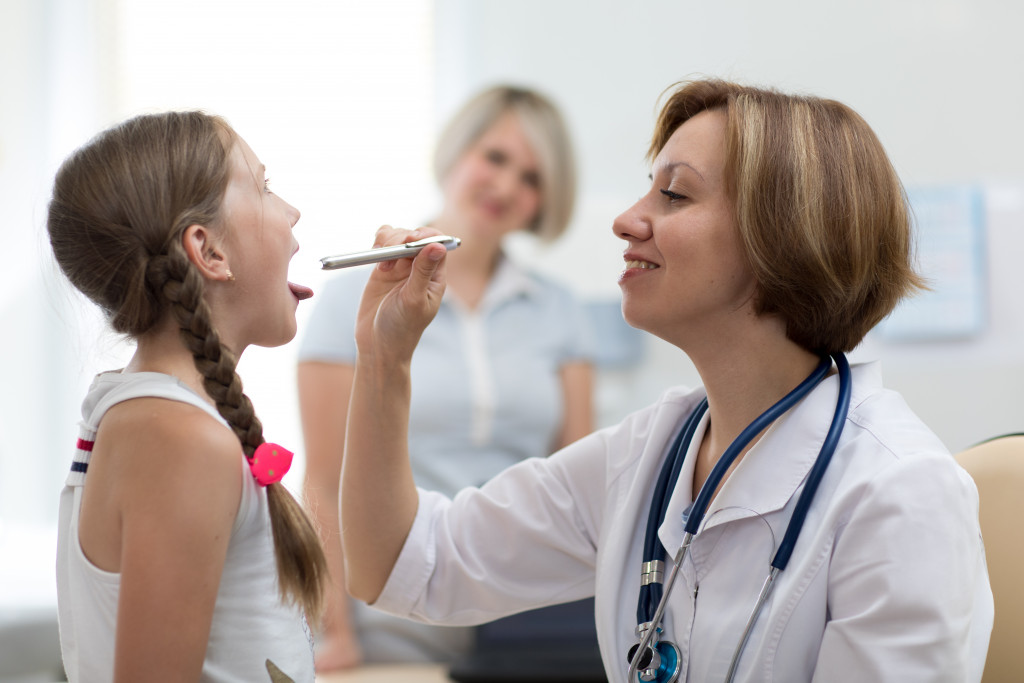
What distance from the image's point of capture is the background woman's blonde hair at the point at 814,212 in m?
1.03

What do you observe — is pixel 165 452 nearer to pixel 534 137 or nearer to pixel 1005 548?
pixel 1005 548

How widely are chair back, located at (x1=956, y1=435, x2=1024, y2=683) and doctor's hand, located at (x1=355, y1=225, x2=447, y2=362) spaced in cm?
68

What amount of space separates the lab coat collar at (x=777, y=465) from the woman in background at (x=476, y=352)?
3.30 feet

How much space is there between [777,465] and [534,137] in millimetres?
1492

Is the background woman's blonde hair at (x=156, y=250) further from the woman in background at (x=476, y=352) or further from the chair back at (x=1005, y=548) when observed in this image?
the woman in background at (x=476, y=352)

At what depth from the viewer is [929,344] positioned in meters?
2.34

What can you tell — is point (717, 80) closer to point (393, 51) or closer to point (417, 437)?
point (417, 437)

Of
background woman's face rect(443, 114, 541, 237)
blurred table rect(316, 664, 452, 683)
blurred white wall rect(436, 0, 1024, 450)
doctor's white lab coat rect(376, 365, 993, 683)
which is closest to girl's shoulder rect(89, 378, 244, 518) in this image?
doctor's white lab coat rect(376, 365, 993, 683)

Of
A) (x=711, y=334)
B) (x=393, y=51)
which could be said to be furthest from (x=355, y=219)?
(x=711, y=334)

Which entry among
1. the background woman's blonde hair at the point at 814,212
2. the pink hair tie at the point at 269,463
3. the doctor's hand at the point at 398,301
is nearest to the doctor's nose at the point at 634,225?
the background woman's blonde hair at the point at 814,212

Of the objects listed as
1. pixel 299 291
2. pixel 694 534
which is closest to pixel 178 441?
pixel 299 291

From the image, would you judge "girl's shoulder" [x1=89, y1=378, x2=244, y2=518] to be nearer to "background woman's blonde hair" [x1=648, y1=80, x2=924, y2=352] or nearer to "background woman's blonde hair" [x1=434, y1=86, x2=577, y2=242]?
"background woman's blonde hair" [x1=648, y1=80, x2=924, y2=352]

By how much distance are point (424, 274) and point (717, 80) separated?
1.47 feet

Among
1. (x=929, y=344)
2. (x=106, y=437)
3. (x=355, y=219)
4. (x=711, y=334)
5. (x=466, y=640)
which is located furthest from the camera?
(x=355, y=219)
